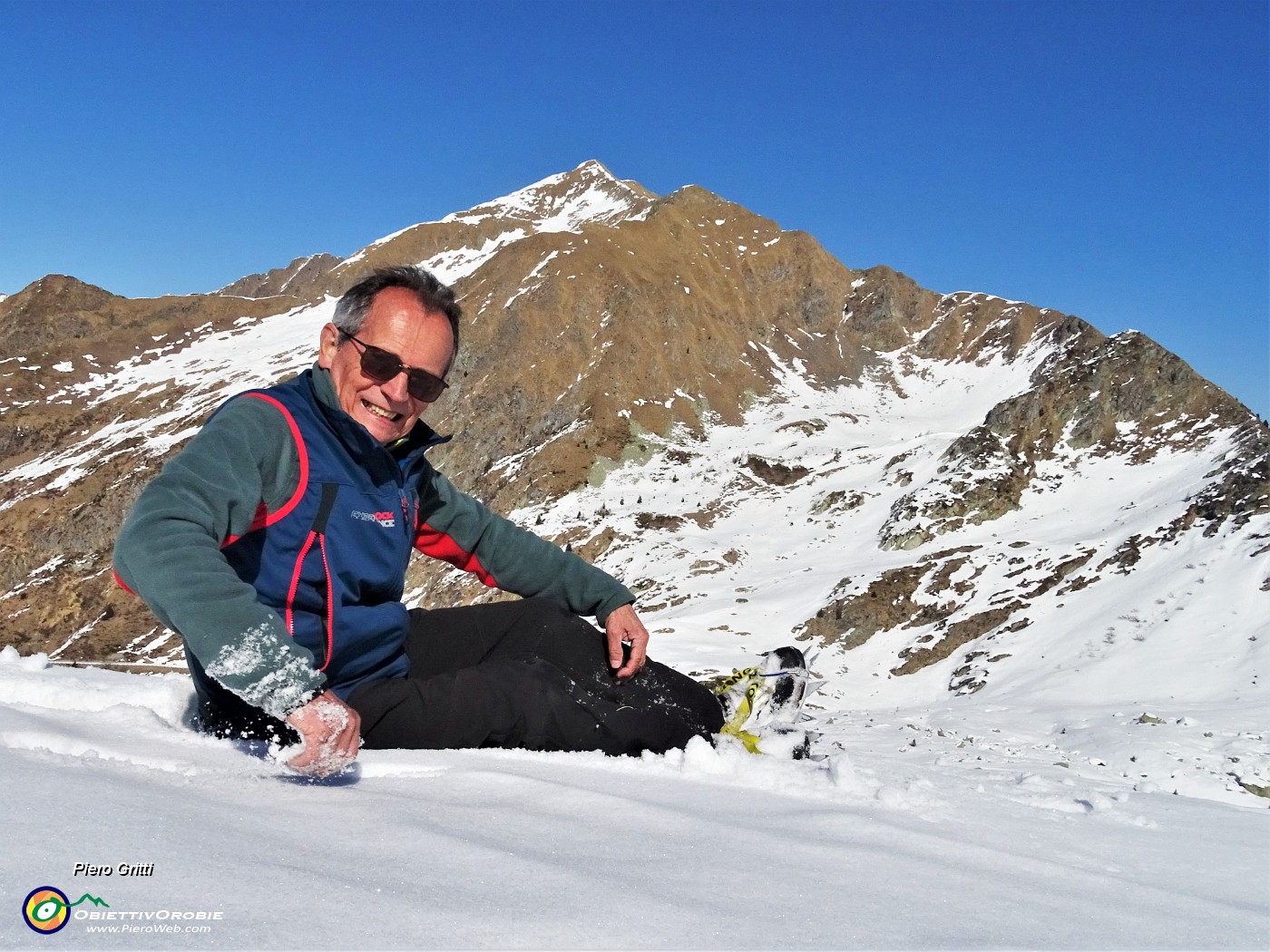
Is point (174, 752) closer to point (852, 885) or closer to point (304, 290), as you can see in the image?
point (852, 885)

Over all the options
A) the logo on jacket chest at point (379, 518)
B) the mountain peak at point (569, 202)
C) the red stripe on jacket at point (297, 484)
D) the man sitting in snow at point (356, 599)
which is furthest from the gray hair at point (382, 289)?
the mountain peak at point (569, 202)

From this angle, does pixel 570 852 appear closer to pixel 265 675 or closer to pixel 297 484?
pixel 265 675

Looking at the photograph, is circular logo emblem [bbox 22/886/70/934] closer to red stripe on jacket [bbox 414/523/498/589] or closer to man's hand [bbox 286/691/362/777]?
man's hand [bbox 286/691/362/777]

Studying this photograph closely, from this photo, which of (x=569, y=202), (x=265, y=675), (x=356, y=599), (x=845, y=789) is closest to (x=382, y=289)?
(x=356, y=599)

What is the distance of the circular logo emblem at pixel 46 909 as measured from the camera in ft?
3.66

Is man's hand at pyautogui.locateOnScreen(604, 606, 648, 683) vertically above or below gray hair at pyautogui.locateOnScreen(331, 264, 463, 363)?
below

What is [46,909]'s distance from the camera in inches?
45.6

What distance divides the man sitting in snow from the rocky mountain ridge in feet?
36.7

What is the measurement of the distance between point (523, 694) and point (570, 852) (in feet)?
4.15

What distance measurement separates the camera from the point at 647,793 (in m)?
2.48

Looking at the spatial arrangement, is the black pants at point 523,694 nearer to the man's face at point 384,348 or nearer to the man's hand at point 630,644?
the man's hand at point 630,644

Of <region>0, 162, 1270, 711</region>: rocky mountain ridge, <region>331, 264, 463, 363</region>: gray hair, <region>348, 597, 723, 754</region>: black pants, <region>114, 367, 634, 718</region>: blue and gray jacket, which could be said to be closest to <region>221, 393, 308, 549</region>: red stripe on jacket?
<region>114, 367, 634, 718</region>: blue and gray jacket

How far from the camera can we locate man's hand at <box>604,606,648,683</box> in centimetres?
342

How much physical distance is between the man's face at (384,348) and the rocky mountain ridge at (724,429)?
473 inches
